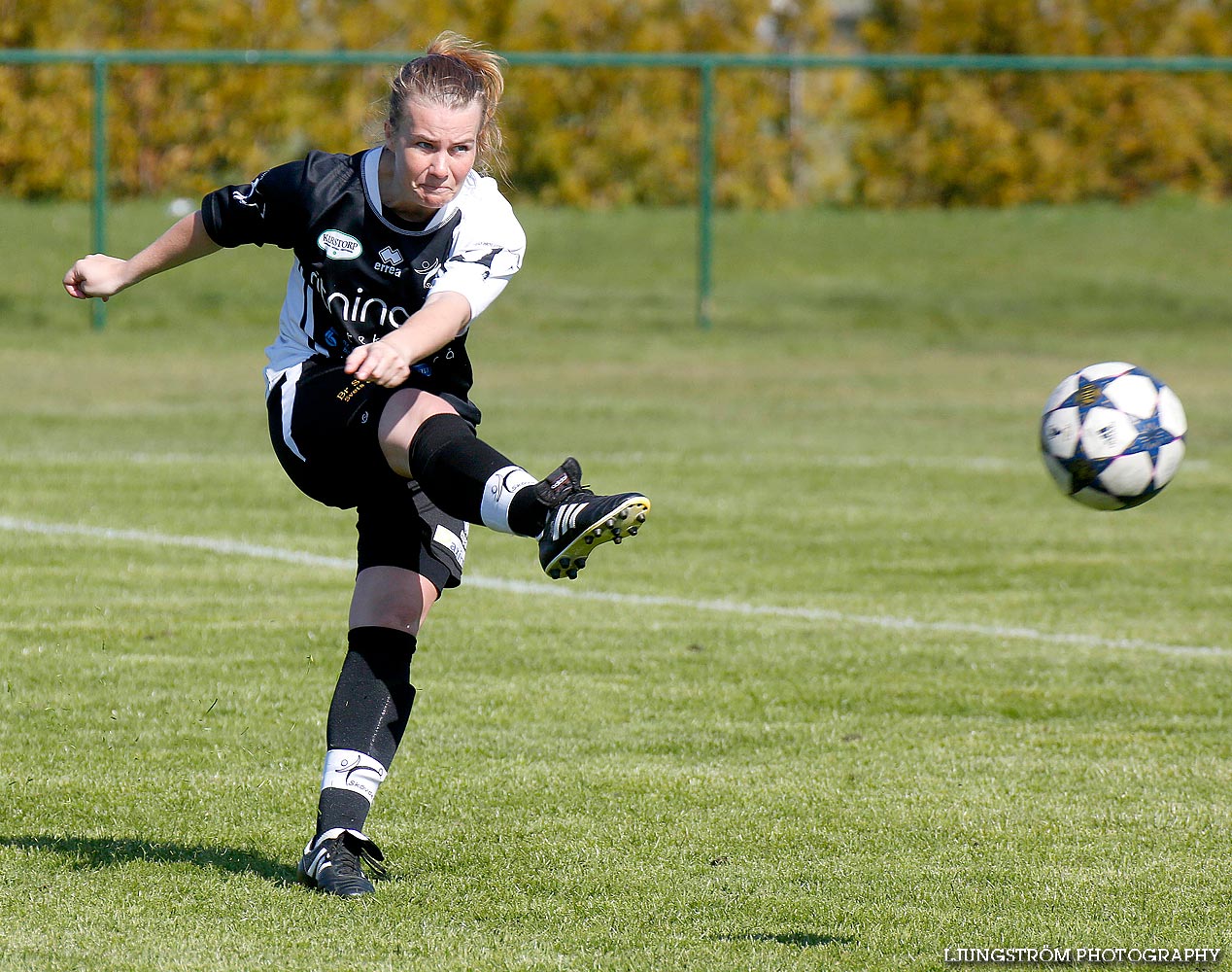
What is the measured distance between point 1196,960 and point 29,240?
1848 cm

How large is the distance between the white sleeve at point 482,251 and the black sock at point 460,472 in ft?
0.92

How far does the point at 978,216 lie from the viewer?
23.6 metres

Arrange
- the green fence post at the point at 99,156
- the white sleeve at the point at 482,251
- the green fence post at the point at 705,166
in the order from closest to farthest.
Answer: the white sleeve at the point at 482,251 → the green fence post at the point at 99,156 → the green fence post at the point at 705,166

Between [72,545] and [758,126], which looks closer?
[72,545]

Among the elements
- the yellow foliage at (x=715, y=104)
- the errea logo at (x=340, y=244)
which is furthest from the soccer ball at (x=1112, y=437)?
the yellow foliage at (x=715, y=104)

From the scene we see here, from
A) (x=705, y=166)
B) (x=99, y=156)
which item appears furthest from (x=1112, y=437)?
(x=99, y=156)

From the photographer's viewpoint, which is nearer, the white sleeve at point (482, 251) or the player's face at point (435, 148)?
the player's face at point (435, 148)

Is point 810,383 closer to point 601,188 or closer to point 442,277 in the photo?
point 601,188

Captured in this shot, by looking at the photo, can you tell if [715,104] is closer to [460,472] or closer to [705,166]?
[705,166]

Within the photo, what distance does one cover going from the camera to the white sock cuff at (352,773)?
13.9ft

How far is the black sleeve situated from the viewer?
14.0 feet

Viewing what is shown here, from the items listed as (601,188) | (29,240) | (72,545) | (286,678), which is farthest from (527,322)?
(286,678)

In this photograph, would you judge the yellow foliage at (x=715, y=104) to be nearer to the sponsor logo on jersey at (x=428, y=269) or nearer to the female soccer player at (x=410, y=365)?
the female soccer player at (x=410, y=365)

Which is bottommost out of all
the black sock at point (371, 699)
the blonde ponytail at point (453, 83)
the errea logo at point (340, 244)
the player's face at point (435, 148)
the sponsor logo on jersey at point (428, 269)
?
the black sock at point (371, 699)
